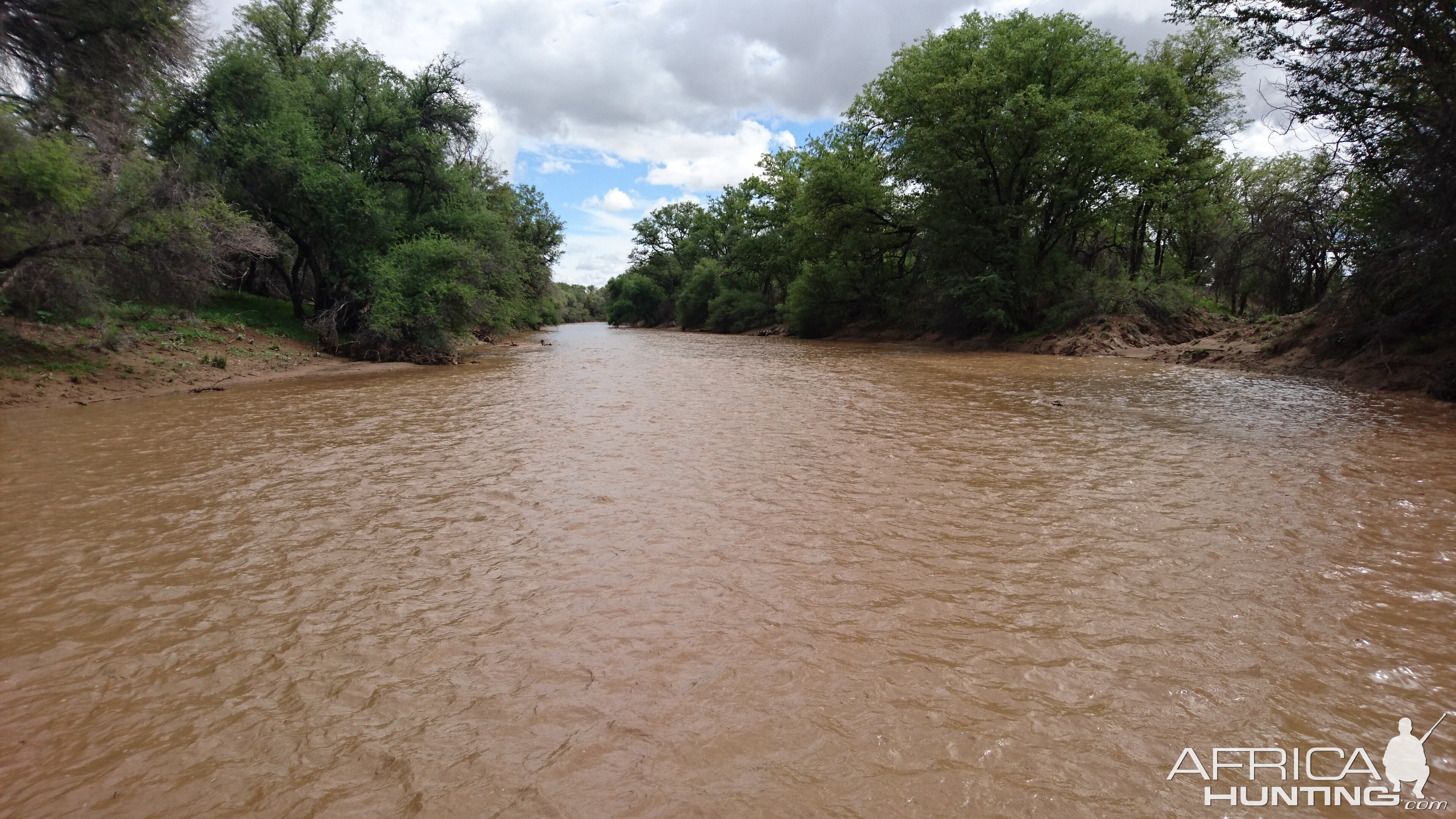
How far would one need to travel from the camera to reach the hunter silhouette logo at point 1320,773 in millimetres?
2316

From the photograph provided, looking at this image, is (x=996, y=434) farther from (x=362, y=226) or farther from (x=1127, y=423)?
(x=362, y=226)

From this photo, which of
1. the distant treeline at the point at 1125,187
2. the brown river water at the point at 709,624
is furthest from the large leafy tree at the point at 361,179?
the distant treeline at the point at 1125,187

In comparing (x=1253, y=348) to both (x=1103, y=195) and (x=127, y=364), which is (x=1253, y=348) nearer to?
(x=1103, y=195)

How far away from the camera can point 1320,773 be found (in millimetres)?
2439

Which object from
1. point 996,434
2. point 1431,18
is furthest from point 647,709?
point 1431,18

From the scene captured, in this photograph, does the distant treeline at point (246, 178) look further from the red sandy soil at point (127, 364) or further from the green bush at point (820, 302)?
the green bush at point (820, 302)

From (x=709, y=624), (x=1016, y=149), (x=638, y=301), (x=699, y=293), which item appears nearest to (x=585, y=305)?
(x=638, y=301)

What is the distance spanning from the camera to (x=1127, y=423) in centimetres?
965

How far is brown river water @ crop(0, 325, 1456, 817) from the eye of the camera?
2.46 metres

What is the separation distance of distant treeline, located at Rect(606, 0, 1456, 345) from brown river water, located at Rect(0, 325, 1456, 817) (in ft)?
24.7

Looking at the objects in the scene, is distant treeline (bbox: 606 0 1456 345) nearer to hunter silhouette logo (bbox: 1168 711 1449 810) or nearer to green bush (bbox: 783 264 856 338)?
green bush (bbox: 783 264 856 338)

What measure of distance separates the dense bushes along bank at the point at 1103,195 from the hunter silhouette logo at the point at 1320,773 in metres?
13.5

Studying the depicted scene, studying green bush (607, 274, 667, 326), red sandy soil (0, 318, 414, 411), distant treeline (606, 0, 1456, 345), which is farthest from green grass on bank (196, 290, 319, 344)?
green bush (607, 274, 667, 326)

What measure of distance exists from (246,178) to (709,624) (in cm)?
2494
